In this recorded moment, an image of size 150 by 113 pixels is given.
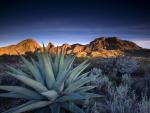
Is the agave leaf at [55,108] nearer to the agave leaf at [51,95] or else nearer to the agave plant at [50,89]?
the agave plant at [50,89]

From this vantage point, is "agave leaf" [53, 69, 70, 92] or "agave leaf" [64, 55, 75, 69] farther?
"agave leaf" [64, 55, 75, 69]

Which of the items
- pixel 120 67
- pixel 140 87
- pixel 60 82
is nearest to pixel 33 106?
pixel 60 82

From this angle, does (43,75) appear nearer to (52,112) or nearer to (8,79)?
(52,112)

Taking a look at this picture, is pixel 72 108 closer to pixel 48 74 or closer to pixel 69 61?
pixel 48 74

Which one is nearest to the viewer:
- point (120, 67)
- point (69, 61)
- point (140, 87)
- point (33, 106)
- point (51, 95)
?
point (33, 106)

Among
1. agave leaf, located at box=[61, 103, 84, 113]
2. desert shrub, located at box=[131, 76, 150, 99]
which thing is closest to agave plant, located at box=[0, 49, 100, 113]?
agave leaf, located at box=[61, 103, 84, 113]

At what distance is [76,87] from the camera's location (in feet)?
14.7

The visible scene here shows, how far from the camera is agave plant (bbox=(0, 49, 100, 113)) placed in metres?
4.01

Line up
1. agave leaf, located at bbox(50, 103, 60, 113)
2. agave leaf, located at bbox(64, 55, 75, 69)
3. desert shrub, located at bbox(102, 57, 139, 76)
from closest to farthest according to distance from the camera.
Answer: agave leaf, located at bbox(50, 103, 60, 113) → agave leaf, located at bbox(64, 55, 75, 69) → desert shrub, located at bbox(102, 57, 139, 76)

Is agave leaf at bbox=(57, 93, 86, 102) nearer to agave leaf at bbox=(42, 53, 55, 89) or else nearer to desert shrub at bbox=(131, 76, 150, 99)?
agave leaf at bbox=(42, 53, 55, 89)

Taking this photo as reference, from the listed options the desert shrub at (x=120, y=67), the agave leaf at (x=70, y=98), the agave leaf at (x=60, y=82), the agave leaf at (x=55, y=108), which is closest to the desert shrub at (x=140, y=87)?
the agave leaf at (x=60, y=82)

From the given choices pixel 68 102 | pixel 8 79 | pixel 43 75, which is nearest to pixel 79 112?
pixel 68 102

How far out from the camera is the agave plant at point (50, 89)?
401cm

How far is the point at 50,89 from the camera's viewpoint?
14.5 feet
